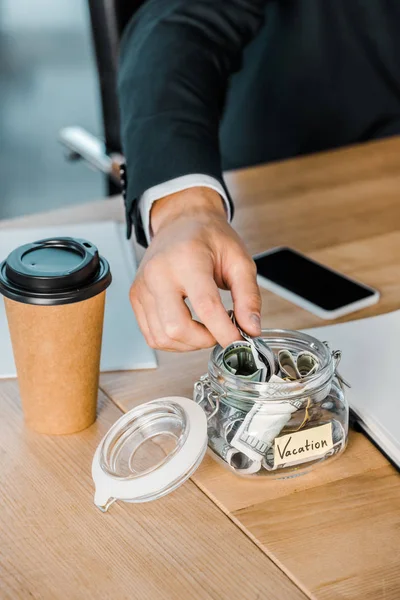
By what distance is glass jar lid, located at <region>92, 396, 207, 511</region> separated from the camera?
2.07ft

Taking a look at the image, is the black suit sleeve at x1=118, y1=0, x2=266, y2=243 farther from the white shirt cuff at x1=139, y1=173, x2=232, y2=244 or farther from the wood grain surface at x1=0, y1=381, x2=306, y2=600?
the wood grain surface at x1=0, y1=381, x2=306, y2=600

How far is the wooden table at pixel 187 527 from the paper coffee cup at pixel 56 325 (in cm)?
3

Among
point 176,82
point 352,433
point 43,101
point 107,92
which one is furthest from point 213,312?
point 43,101

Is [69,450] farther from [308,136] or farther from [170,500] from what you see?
[308,136]

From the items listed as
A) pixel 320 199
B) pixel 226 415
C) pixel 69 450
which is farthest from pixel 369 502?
pixel 320 199

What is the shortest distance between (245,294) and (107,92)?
0.94 m

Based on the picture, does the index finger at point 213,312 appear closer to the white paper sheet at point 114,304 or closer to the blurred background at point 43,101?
the white paper sheet at point 114,304

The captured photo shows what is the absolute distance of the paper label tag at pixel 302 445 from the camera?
669 mm

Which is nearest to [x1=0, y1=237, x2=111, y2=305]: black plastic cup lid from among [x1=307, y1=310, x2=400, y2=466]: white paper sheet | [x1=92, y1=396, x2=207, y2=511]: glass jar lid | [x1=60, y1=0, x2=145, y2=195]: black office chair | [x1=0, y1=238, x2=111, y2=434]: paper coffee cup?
[x1=0, y1=238, x2=111, y2=434]: paper coffee cup

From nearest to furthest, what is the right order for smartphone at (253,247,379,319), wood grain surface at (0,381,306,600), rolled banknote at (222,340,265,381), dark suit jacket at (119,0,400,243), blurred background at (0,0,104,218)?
wood grain surface at (0,381,306,600) → rolled banknote at (222,340,265,381) → smartphone at (253,247,379,319) → dark suit jacket at (119,0,400,243) → blurred background at (0,0,104,218)

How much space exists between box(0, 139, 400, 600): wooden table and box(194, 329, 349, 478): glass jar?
0.07 ft

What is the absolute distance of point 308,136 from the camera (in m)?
1.63

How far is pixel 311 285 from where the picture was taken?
1.00 m

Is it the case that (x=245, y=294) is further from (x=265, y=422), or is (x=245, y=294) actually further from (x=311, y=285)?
(x=311, y=285)
